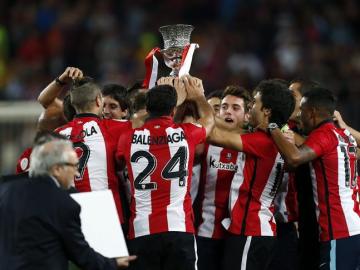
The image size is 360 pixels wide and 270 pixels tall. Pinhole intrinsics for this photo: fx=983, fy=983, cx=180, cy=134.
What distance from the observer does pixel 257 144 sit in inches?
303

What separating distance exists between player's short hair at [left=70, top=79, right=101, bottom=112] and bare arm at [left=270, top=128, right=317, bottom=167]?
1.43m

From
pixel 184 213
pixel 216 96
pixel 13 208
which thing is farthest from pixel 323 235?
pixel 13 208

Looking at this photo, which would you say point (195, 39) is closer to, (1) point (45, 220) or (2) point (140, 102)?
(2) point (140, 102)

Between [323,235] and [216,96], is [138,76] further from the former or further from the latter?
[323,235]

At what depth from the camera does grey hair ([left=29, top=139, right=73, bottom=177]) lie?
21.1 ft

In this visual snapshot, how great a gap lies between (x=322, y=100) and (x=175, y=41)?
50.2 inches

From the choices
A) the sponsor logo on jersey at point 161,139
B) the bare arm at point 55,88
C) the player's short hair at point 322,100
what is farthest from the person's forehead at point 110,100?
the player's short hair at point 322,100

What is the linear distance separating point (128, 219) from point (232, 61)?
859 centimetres

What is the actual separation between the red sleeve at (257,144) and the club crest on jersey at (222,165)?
1.23ft

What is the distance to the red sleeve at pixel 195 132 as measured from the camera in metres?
7.48

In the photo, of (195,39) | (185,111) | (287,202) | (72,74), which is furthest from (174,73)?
(195,39)

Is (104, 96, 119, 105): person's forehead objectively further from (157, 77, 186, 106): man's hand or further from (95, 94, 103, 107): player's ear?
(157, 77, 186, 106): man's hand

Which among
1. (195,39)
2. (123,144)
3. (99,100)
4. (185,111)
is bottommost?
(123,144)

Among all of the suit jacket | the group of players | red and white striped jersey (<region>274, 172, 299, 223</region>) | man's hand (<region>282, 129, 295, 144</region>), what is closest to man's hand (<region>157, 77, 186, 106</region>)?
the group of players
